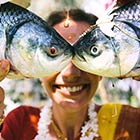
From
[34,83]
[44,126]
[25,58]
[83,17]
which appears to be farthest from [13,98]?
[25,58]

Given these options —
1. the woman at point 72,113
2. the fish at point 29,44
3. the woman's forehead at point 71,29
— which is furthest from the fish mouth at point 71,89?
the fish at point 29,44

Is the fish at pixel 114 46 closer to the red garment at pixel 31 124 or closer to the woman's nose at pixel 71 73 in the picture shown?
the woman's nose at pixel 71 73

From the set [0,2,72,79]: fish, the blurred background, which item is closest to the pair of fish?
[0,2,72,79]: fish

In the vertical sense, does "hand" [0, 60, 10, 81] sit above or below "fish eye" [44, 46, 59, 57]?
below

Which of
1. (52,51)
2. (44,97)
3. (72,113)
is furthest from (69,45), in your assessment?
(44,97)

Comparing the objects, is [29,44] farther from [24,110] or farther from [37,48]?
[24,110]

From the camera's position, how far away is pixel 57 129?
1.84m

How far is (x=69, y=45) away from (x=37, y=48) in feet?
0.23

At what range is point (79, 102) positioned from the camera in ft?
5.60

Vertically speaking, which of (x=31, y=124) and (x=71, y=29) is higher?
(x=71, y=29)

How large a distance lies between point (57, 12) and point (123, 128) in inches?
14.3

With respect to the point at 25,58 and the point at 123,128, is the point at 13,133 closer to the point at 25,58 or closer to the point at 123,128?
the point at 123,128

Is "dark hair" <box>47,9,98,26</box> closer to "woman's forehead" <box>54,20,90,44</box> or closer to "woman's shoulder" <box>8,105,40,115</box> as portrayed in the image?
"woman's forehead" <box>54,20,90,44</box>

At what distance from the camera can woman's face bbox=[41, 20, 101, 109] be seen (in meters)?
1.66
